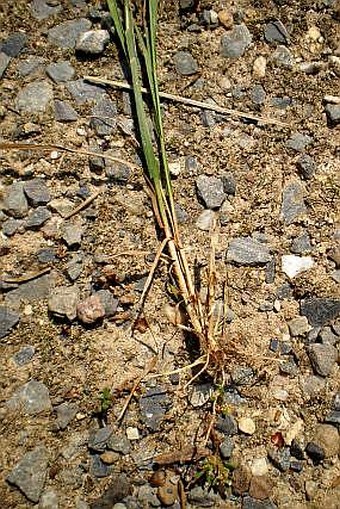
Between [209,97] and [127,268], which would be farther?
[209,97]

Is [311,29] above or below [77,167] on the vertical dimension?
above

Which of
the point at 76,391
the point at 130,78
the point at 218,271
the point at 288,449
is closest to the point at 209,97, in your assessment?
the point at 130,78

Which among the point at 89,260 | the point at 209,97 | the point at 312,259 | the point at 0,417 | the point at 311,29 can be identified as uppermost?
the point at 311,29

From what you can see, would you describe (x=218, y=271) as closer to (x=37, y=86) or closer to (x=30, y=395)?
(x=30, y=395)

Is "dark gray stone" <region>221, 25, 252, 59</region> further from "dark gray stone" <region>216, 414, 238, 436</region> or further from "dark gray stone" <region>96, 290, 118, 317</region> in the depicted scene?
"dark gray stone" <region>216, 414, 238, 436</region>

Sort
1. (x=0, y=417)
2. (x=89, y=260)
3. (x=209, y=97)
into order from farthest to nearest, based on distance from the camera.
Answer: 1. (x=209, y=97)
2. (x=89, y=260)
3. (x=0, y=417)

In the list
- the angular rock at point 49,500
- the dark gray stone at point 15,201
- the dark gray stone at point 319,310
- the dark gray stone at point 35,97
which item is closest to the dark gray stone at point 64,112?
the dark gray stone at point 35,97

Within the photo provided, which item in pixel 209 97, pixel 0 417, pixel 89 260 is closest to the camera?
pixel 0 417
